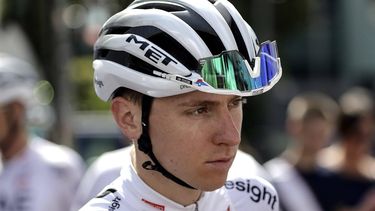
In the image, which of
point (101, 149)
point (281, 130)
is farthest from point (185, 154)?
point (281, 130)

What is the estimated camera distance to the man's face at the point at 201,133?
11.9 ft

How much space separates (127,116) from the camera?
152 inches

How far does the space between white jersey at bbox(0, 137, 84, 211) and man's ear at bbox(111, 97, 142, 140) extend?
385cm

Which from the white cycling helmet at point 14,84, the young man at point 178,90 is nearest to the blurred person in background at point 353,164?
the white cycling helmet at point 14,84

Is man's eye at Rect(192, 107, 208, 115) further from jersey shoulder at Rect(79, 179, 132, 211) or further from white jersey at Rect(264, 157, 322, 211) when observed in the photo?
white jersey at Rect(264, 157, 322, 211)

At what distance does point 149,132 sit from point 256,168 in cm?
169

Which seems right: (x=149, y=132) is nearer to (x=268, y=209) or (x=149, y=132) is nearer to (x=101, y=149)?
(x=268, y=209)

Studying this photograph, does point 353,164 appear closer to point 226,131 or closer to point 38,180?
point 38,180

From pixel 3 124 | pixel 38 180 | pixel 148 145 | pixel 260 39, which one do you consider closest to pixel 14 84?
pixel 3 124

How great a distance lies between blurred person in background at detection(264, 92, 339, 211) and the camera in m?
8.06

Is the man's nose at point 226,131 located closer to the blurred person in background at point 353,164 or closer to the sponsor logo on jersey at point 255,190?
the sponsor logo on jersey at point 255,190

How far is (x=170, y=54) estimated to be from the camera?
12.0 ft

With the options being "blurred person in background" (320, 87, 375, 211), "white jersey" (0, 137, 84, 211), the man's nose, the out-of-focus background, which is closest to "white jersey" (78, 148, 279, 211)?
the man's nose

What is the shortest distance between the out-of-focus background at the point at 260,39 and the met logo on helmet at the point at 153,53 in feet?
20.7
